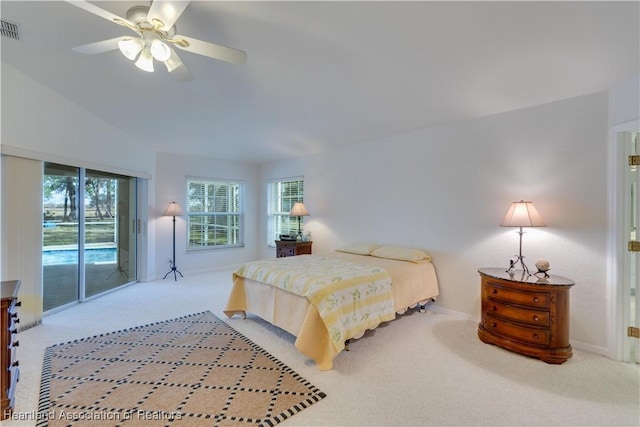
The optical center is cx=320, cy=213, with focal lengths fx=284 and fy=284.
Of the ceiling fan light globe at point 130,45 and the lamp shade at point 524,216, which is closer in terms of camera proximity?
the ceiling fan light globe at point 130,45

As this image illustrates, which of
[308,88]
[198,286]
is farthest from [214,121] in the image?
[198,286]

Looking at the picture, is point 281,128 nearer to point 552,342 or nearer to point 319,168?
point 319,168

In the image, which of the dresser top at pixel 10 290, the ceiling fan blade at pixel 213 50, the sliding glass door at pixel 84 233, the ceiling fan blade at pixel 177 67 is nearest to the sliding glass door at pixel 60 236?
the sliding glass door at pixel 84 233

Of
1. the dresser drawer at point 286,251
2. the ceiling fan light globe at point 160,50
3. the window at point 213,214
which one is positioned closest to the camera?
the ceiling fan light globe at point 160,50

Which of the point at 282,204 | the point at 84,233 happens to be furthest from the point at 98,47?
the point at 282,204

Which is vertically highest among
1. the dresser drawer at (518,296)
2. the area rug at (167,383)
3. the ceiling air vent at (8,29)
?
the ceiling air vent at (8,29)

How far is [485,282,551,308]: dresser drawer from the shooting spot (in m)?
2.47

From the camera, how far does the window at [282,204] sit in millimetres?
6094

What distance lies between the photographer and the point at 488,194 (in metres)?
3.32

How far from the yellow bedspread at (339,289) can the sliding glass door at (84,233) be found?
2.48 meters

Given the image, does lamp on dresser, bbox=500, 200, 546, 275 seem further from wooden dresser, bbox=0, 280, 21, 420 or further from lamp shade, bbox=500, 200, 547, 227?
wooden dresser, bbox=0, 280, 21, 420

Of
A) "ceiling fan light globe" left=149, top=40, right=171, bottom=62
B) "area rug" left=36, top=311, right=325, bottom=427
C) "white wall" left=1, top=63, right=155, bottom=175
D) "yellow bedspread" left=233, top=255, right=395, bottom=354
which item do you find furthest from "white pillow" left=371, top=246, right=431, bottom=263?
"white wall" left=1, top=63, right=155, bottom=175

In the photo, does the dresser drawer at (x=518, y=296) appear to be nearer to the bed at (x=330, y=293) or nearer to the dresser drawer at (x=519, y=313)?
the dresser drawer at (x=519, y=313)

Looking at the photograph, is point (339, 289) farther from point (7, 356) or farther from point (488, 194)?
point (7, 356)
